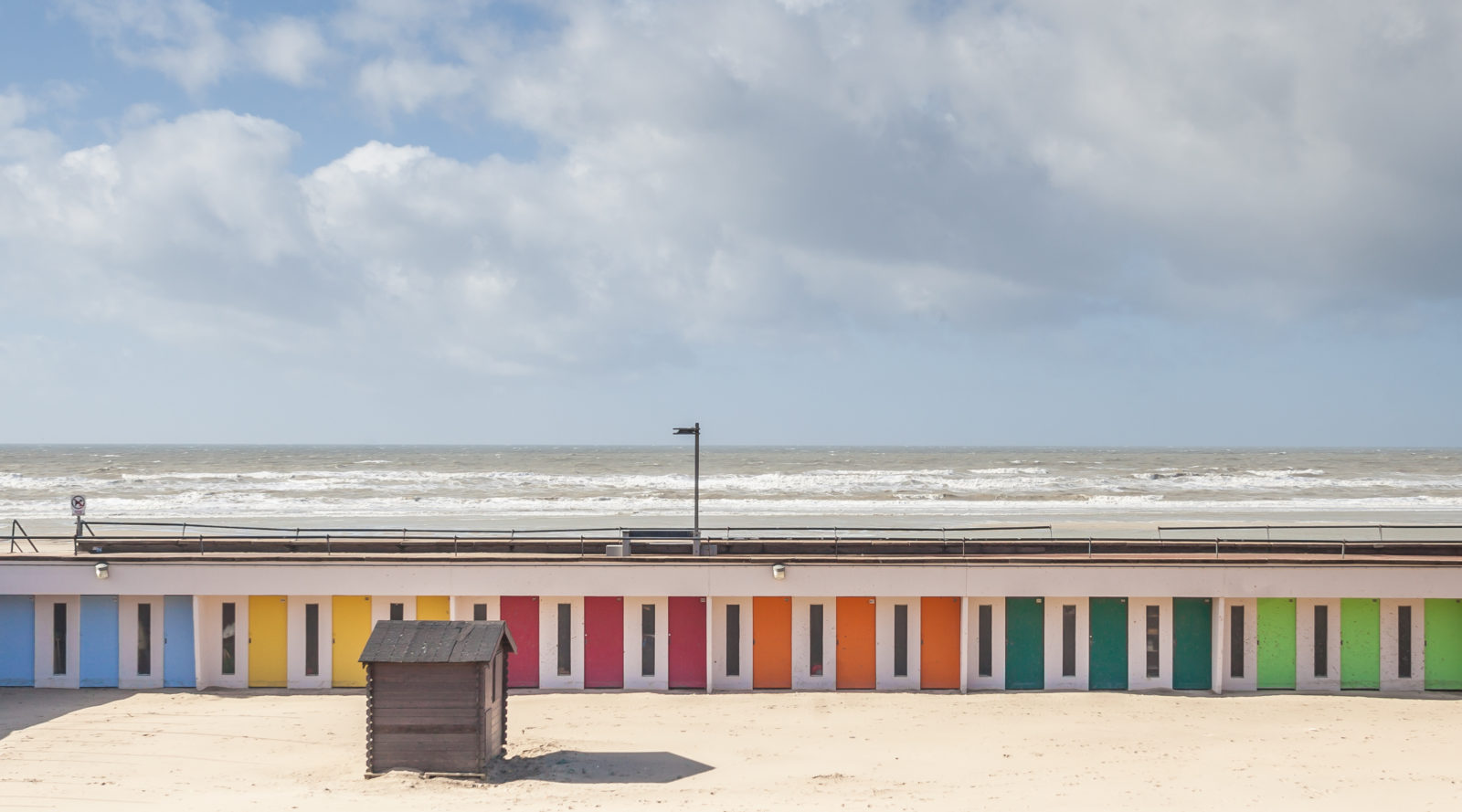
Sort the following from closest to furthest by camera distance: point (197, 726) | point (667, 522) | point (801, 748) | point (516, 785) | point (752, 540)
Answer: point (516, 785)
point (801, 748)
point (197, 726)
point (752, 540)
point (667, 522)

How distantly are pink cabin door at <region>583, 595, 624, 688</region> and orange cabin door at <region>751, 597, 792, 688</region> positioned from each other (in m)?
2.29

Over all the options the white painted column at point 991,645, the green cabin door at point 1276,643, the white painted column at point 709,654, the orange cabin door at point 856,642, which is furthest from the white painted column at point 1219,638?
the white painted column at point 709,654

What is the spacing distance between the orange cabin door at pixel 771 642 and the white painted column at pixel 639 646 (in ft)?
0.89

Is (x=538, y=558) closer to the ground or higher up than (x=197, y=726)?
higher up

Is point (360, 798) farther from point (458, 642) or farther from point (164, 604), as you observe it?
point (164, 604)

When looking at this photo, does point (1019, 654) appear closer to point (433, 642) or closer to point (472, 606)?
point (472, 606)

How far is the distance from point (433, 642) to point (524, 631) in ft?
15.2

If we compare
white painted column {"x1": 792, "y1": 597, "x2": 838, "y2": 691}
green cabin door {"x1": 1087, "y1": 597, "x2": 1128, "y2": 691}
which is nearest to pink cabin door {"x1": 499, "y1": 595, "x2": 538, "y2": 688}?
white painted column {"x1": 792, "y1": 597, "x2": 838, "y2": 691}

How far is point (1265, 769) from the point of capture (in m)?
13.4

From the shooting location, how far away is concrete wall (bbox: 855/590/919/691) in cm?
1788

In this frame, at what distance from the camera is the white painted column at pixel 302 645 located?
1791cm

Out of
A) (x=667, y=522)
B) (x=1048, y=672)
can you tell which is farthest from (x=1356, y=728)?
(x=667, y=522)

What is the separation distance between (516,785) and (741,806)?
2.84 metres

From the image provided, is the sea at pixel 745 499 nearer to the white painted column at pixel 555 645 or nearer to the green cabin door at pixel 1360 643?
the green cabin door at pixel 1360 643
